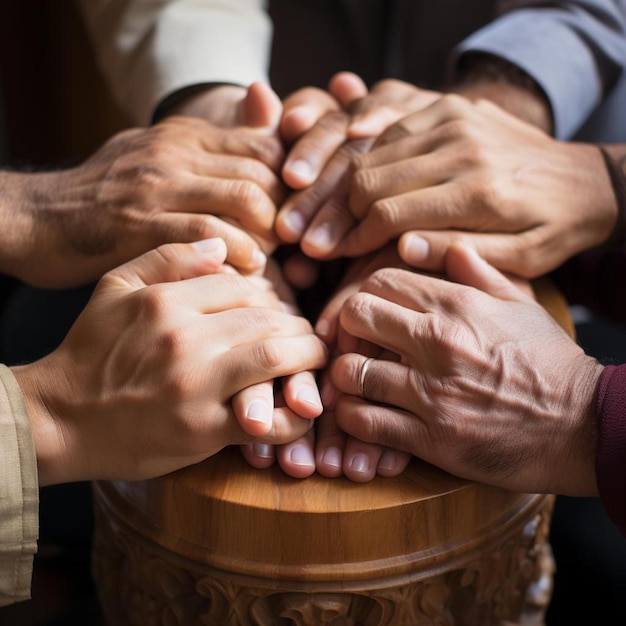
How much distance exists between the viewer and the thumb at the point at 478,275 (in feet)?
2.10

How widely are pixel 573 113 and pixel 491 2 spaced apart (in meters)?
0.30

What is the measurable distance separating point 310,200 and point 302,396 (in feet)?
0.80

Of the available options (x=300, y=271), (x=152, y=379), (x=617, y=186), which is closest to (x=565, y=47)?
(x=617, y=186)

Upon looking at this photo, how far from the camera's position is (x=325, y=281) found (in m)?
0.79

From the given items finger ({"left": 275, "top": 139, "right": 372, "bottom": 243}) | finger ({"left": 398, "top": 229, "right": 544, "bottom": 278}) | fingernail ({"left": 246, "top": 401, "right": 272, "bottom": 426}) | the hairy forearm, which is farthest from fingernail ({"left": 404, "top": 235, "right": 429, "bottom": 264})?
the hairy forearm

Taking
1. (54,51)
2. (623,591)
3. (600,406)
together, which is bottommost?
(623,591)

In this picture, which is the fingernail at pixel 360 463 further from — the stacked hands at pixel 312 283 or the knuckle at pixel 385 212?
the knuckle at pixel 385 212

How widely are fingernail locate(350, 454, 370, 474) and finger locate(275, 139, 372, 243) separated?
0.83 feet

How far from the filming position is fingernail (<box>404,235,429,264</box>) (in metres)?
0.68

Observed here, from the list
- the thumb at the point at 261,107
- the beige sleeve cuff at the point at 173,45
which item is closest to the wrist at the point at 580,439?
the thumb at the point at 261,107

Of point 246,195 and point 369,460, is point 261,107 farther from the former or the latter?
point 369,460

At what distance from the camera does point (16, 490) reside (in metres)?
0.54

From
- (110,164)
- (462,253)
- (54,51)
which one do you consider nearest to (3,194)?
(110,164)

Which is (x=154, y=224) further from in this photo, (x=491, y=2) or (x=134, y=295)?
(x=491, y=2)
